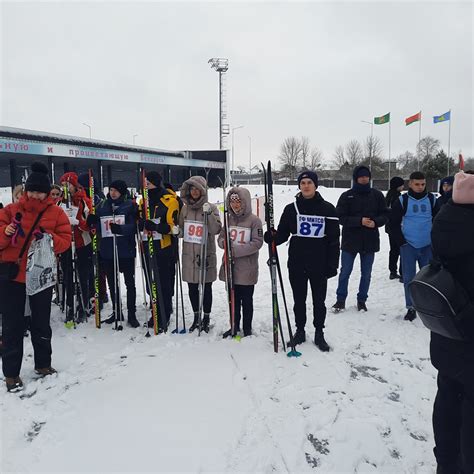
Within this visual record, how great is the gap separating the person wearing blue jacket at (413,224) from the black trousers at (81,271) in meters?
4.38

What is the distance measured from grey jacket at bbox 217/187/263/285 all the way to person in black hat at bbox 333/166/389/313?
1.42 meters

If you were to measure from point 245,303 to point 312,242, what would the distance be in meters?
1.14

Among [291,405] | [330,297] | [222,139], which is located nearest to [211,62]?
[222,139]

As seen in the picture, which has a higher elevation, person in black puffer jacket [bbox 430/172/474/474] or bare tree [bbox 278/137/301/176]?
bare tree [bbox 278/137/301/176]

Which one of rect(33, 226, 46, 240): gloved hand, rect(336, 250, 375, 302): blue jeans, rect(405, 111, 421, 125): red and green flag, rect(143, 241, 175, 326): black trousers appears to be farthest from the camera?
rect(405, 111, 421, 125): red and green flag

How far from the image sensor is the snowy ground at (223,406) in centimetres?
257

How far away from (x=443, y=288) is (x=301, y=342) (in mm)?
2687

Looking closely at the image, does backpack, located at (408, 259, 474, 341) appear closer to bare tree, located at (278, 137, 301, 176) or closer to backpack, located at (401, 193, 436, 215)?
backpack, located at (401, 193, 436, 215)

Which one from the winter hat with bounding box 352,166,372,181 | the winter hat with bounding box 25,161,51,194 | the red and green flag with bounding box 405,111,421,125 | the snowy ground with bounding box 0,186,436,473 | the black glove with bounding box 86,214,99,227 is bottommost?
the snowy ground with bounding box 0,186,436,473

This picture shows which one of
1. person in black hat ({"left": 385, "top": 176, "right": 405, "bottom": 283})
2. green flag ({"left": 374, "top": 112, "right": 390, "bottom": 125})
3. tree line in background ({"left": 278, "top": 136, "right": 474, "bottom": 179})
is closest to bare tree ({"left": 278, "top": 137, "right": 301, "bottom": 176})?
tree line in background ({"left": 278, "top": 136, "right": 474, "bottom": 179})

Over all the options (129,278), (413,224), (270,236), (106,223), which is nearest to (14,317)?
(129,278)

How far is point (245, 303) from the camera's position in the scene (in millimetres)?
4605

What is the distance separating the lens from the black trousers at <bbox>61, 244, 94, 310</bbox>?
5082 millimetres

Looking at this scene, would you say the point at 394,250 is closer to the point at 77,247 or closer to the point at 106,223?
the point at 106,223
